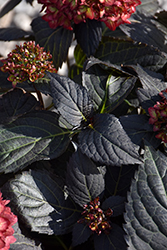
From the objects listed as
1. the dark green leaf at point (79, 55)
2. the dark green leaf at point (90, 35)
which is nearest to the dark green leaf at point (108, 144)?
the dark green leaf at point (90, 35)

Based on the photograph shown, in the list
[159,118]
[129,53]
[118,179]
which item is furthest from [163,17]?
[118,179]

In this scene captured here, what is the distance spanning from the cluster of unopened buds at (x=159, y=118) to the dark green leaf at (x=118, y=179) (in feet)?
0.39

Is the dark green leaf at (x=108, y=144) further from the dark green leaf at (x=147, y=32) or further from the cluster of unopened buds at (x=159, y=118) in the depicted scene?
the dark green leaf at (x=147, y=32)

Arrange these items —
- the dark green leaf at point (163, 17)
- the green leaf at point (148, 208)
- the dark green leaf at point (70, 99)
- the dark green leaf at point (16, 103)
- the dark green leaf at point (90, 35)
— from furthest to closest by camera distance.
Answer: the dark green leaf at point (163, 17) < the dark green leaf at point (90, 35) < the dark green leaf at point (16, 103) < the dark green leaf at point (70, 99) < the green leaf at point (148, 208)

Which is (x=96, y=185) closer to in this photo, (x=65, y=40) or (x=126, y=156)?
(x=126, y=156)

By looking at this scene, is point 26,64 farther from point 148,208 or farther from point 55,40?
point 148,208

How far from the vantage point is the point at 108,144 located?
0.55 meters

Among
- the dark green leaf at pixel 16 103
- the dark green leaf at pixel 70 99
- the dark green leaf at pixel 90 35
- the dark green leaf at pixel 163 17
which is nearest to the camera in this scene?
the dark green leaf at pixel 70 99

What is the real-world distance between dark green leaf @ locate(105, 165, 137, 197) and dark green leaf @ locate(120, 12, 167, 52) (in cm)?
43

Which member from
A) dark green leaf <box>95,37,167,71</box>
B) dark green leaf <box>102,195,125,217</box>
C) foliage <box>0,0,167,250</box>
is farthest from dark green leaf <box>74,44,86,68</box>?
dark green leaf <box>102,195,125,217</box>

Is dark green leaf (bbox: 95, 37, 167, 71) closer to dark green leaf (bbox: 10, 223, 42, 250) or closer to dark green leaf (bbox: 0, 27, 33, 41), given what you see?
dark green leaf (bbox: 0, 27, 33, 41)

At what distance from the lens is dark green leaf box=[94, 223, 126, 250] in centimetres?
56

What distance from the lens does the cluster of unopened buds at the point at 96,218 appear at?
56cm

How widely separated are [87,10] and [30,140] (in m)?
0.41
